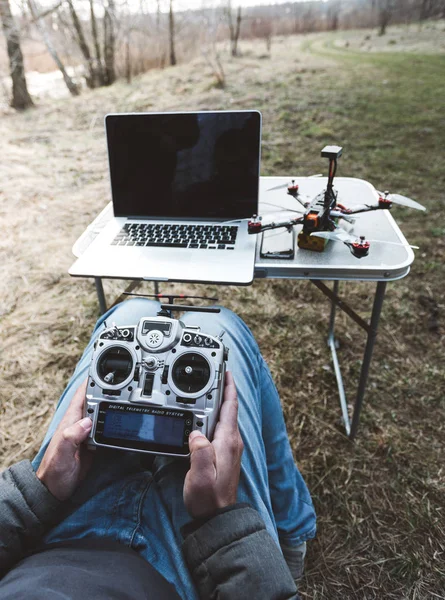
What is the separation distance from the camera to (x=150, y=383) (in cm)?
70

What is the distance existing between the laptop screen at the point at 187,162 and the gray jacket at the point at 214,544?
91cm

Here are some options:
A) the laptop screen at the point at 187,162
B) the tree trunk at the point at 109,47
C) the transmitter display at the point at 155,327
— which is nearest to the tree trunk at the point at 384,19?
the tree trunk at the point at 109,47

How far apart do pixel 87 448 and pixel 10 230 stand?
2732mm

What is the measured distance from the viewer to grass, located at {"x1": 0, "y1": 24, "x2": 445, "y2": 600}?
4.01 feet

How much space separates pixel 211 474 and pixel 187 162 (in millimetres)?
968

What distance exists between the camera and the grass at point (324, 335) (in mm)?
1224

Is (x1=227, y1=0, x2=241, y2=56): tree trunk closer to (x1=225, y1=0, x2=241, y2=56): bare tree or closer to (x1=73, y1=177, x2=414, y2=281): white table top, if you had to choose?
(x1=225, y1=0, x2=241, y2=56): bare tree

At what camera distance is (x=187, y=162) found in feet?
4.09

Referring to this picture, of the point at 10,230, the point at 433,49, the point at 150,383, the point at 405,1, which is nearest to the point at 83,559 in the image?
the point at 150,383

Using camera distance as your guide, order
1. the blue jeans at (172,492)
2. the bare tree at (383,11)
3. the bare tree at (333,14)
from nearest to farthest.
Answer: the blue jeans at (172,492) < the bare tree at (383,11) < the bare tree at (333,14)

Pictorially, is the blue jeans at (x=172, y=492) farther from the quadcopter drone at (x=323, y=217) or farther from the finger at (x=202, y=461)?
the quadcopter drone at (x=323, y=217)

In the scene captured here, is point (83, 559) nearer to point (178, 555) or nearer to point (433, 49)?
point (178, 555)

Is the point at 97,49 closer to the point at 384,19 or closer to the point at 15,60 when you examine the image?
the point at 15,60

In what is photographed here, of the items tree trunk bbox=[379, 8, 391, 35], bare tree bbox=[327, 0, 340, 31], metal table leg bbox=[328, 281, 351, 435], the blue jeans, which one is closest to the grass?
metal table leg bbox=[328, 281, 351, 435]
